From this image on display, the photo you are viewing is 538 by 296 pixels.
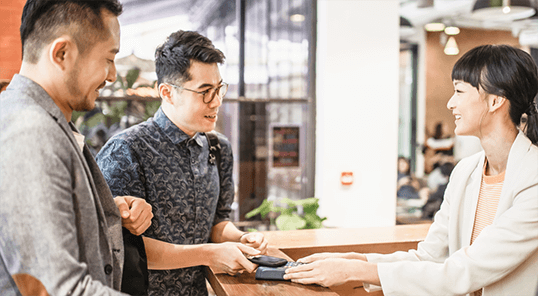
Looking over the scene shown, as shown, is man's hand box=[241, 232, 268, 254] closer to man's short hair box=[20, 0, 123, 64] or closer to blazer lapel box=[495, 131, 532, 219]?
blazer lapel box=[495, 131, 532, 219]

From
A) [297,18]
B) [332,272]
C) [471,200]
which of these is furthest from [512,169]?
[297,18]

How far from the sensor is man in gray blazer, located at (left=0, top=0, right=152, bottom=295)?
2.74 feet

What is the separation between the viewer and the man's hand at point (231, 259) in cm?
156

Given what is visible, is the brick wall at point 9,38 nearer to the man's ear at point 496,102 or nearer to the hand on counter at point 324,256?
the hand on counter at point 324,256

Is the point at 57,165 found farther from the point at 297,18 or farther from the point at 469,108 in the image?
the point at 297,18

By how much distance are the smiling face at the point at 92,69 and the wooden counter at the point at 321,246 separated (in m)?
0.78

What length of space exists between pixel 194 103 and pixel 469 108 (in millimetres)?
1112

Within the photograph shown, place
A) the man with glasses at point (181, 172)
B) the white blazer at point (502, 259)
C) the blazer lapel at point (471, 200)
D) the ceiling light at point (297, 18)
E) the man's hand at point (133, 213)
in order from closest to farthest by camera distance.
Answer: the man's hand at point (133, 213) < the white blazer at point (502, 259) < the man with glasses at point (181, 172) < the blazer lapel at point (471, 200) < the ceiling light at point (297, 18)

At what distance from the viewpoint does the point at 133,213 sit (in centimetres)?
129

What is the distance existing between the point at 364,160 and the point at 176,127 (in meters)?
2.91

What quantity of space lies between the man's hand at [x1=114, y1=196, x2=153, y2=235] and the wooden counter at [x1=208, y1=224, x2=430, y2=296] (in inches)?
14.4

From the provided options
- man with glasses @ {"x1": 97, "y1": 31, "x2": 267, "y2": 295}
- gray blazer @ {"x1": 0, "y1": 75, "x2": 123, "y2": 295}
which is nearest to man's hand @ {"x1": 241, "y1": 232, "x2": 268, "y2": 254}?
man with glasses @ {"x1": 97, "y1": 31, "x2": 267, "y2": 295}

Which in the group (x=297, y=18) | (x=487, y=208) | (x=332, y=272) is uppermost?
(x=297, y=18)

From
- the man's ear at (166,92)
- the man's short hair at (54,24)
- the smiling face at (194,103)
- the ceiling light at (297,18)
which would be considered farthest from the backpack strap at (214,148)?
the ceiling light at (297,18)
